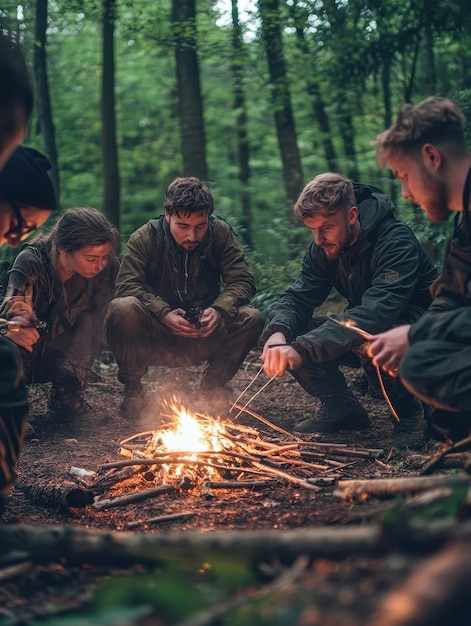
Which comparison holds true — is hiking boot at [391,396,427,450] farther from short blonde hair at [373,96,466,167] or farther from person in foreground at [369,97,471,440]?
short blonde hair at [373,96,466,167]

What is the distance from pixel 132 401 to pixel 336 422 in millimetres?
1896

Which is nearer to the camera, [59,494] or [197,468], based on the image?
[59,494]

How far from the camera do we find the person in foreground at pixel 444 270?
10.8 feet

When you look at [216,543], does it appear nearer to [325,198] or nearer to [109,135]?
[325,198]

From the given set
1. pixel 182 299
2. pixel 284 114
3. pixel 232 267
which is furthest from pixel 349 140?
pixel 182 299

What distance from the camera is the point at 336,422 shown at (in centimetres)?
534

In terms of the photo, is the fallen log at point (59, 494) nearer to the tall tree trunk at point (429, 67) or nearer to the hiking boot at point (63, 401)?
the hiking boot at point (63, 401)

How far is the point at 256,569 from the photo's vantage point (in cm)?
223

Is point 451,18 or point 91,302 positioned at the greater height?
point 451,18

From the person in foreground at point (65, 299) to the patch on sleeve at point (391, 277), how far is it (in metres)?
2.33

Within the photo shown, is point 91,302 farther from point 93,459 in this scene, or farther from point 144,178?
point 144,178

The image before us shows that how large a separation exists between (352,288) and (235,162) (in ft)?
49.1

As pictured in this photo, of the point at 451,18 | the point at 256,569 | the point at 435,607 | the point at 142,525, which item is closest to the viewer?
the point at 435,607

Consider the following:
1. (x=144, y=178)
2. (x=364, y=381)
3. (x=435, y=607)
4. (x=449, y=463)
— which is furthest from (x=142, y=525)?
(x=144, y=178)
